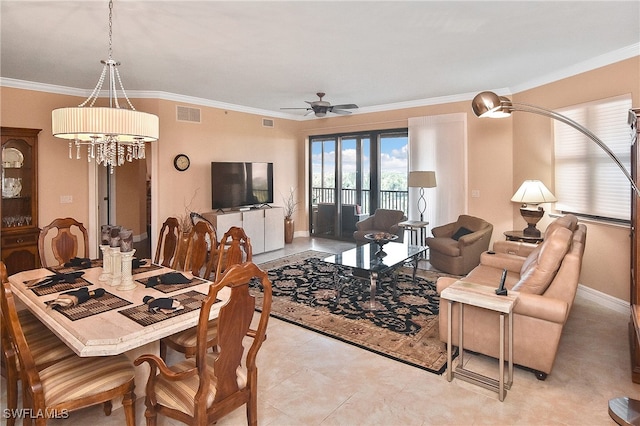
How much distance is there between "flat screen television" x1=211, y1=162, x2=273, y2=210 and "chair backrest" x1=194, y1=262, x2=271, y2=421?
499 centimetres

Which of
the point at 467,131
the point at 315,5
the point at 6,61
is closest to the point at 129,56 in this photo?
the point at 6,61

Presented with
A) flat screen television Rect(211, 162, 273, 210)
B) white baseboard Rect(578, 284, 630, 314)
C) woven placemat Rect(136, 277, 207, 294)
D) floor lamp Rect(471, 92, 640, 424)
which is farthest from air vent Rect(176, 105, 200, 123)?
white baseboard Rect(578, 284, 630, 314)

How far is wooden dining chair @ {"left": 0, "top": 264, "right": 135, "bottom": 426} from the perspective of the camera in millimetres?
1729

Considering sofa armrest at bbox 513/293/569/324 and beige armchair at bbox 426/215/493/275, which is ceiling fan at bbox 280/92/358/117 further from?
sofa armrest at bbox 513/293/569/324

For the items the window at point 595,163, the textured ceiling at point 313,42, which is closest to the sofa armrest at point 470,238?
the window at point 595,163

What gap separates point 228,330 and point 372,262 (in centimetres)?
278

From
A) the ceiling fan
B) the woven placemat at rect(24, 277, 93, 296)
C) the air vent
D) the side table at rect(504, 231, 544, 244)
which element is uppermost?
the air vent

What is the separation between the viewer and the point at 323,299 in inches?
171

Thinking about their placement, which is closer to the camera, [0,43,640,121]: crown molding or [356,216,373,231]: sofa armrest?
[0,43,640,121]: crown molding

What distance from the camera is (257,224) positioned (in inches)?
268

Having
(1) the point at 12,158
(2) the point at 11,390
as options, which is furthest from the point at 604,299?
(1) the point at 12,158

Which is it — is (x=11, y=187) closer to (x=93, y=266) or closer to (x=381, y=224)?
(x=93, y=266)

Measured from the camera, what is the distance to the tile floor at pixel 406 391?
2.25 meters

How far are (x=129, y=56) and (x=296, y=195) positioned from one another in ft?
16.1
